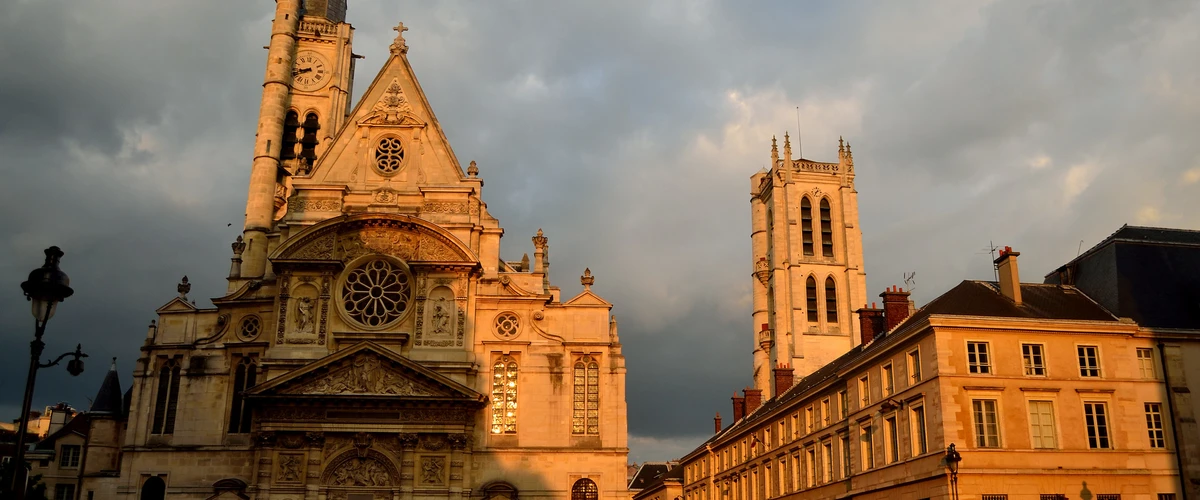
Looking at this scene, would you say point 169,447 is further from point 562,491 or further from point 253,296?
point 562,491

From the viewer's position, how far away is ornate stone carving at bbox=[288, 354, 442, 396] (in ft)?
107

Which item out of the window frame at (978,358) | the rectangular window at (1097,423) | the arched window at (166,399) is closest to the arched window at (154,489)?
the arched window at (166,399)

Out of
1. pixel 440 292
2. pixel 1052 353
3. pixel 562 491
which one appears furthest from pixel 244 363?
pixel 1052 353

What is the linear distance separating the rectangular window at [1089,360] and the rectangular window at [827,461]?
9165mm

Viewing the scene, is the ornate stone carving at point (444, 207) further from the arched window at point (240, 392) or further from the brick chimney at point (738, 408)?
the brick chimney at point (738, 408)

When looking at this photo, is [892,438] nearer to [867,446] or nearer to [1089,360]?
[867,446]

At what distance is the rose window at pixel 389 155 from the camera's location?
3731 cm

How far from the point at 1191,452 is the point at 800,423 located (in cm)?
1354

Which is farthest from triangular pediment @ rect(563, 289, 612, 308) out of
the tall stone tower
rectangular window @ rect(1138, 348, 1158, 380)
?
the tall stone tower

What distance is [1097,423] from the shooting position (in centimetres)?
2633

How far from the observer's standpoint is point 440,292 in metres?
35.0

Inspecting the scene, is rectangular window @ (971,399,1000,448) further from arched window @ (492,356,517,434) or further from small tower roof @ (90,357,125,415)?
small tower roof @ (90,357,125,415)

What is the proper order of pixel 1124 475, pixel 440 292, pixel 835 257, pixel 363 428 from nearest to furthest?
pixel 1124 475
pixel 363 428
pixel 440 292
pixel 835 257

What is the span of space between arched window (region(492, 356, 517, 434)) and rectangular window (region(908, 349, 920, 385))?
1355cm
